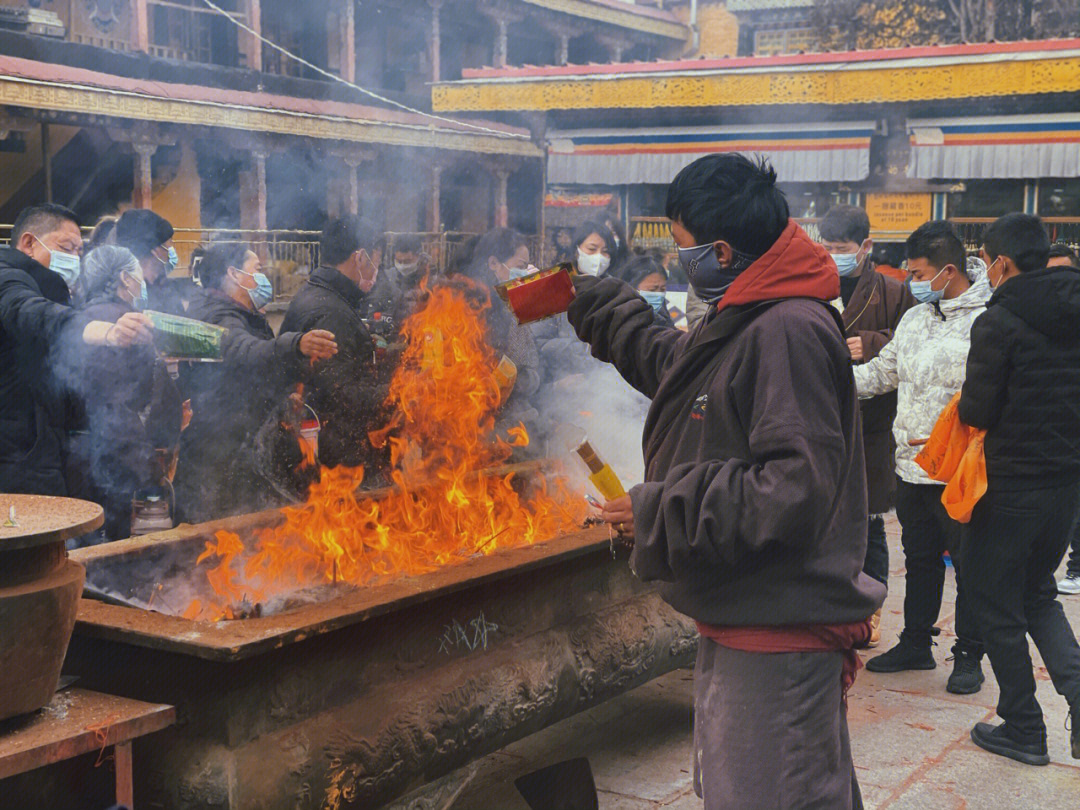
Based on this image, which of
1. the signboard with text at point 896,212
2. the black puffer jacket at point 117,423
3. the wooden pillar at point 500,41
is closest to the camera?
the black puffer jacket at point 117,423

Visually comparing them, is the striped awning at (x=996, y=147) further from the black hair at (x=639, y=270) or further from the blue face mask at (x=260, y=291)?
the blue face mask at (x=260, y=291)

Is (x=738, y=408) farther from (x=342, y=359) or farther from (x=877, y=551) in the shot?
(x=877, y=551)

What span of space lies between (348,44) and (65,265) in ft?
62.7

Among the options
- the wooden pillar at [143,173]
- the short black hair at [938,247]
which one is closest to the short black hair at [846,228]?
the short black hair at [938,247]

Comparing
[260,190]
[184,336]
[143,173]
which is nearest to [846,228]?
[184,336]

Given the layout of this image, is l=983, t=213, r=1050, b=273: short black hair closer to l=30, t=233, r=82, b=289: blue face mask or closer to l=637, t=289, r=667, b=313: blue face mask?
l=637, t=289, r=667, b=313: blue face mask

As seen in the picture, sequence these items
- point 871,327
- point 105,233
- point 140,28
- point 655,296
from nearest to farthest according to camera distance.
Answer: point 871,327 < point 655,296 < point 105,233 < point 140,28

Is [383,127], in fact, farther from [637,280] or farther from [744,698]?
[744,698]

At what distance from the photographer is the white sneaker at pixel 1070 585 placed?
21.3ft

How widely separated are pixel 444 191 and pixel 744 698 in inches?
846

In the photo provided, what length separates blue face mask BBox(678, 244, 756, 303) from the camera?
2.49m

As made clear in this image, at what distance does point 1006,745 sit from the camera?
14.2 feet

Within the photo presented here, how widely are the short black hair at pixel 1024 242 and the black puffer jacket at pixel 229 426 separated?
283cm

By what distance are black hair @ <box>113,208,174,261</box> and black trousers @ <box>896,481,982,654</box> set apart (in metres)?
3.72
